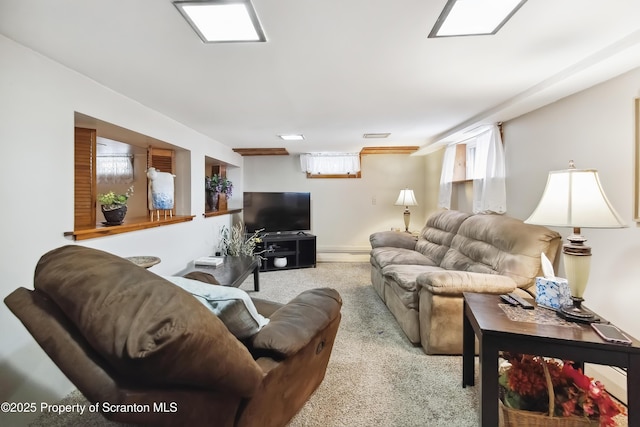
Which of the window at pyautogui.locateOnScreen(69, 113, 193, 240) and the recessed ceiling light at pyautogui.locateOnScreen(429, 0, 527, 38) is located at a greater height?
the recessed ceiling light at pyautogui.locateOnScreen(429, 0, 527, 38)

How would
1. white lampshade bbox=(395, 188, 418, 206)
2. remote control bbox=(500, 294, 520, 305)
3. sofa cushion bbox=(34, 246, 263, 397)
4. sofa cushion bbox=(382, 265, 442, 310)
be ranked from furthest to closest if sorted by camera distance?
white lampshade bbox=(395, 188, 418, 206) < sofa cushion bbox=(382, 265, 442, 310) < remote control bbox=(500, 294, 520, 305) < sofa cushion bbox=(34, 246, 263, 397)

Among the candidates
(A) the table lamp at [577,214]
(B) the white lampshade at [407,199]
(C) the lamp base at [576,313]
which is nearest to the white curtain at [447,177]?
(B) the white lampshade at [407,199]

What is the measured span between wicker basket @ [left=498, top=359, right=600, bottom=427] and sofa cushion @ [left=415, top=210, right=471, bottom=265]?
1.91 m

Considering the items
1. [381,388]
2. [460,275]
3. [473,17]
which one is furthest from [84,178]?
[460,275]

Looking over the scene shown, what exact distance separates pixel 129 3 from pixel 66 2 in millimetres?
263

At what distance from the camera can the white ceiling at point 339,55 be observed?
4.16 feet

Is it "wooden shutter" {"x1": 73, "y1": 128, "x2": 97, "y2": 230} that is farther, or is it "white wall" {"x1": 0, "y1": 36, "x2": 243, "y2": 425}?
"wooden shutter" {"x1": 73, "y1": 128, "x2": 97, "y2": 230}

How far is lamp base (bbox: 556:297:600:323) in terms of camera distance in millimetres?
1362

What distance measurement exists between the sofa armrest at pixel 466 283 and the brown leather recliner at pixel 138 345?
1364 mm

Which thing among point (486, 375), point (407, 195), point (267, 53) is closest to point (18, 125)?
point (267, 53)

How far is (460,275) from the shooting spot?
2043 millimetres

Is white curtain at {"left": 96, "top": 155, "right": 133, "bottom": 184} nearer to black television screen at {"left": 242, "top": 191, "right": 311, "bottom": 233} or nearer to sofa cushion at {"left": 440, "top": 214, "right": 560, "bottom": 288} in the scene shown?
black television screen at {"left": 242, "top": 191, "right": 311, "bottom": 233}

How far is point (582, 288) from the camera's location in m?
1.45

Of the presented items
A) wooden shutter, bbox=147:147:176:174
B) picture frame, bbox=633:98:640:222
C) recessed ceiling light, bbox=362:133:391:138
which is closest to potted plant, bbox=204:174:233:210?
wooden shutter, bbox=147:147:176:174
